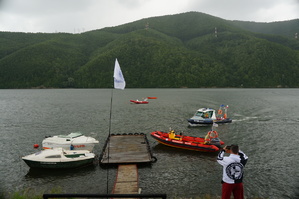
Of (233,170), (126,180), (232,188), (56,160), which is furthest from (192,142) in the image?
(233,170)

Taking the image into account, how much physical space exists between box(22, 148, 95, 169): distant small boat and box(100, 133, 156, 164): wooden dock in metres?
2.27

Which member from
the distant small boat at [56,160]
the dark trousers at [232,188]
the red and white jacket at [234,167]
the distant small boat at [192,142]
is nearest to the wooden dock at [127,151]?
the distant small boat at [56,160]

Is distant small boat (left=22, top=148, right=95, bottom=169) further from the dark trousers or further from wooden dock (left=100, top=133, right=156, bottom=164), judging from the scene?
the dark trousers

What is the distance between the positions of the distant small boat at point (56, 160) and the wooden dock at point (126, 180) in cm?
472

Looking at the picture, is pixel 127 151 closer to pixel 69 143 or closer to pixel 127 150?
pixel 127 150

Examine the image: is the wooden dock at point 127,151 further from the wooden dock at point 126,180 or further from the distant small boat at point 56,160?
the distant small boat at point 56,160

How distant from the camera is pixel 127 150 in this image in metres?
27.6

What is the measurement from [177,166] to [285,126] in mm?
35664

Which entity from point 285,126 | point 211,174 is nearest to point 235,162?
point 211,174

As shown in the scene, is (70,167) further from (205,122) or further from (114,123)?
(205,122)

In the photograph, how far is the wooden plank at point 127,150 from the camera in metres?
24.3

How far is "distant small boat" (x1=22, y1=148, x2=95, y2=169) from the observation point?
22.9m

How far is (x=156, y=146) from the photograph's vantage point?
32250 mm

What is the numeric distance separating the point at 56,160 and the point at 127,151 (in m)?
8.67
